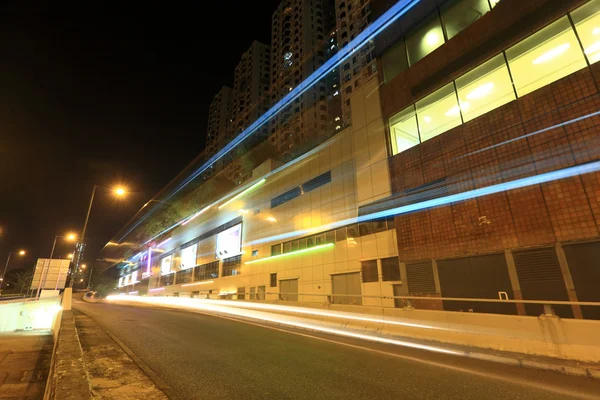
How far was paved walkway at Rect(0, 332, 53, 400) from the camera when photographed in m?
5.62

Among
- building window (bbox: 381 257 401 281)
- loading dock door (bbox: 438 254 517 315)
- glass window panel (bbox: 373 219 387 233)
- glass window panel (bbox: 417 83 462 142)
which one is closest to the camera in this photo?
loading dock door (bbox: 438 254 517 315)

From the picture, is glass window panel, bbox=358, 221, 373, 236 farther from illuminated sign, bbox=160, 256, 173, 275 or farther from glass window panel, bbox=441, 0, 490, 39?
illuminated sign, bbox=160, 256, 173, 275

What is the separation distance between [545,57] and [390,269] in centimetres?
1159

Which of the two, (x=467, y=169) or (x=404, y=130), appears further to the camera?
(x=404, y=130)

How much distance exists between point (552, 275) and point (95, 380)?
1267cm

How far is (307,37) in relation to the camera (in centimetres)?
7669

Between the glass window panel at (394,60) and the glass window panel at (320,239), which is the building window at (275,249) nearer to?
the glass window panel at (320,239)

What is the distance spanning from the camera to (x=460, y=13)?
1481 cm

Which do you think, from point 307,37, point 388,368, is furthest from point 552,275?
point 307,37

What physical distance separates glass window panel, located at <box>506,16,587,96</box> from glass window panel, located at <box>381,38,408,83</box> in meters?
5.99

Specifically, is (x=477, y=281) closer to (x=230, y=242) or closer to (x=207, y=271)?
(x=230, y=242)

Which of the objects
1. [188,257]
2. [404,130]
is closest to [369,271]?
[404,130]

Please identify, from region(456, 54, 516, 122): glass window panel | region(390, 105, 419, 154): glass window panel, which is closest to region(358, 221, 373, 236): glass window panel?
region(390, 105, 419, 154): glass window panel

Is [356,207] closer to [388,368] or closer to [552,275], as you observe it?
[552,275]
